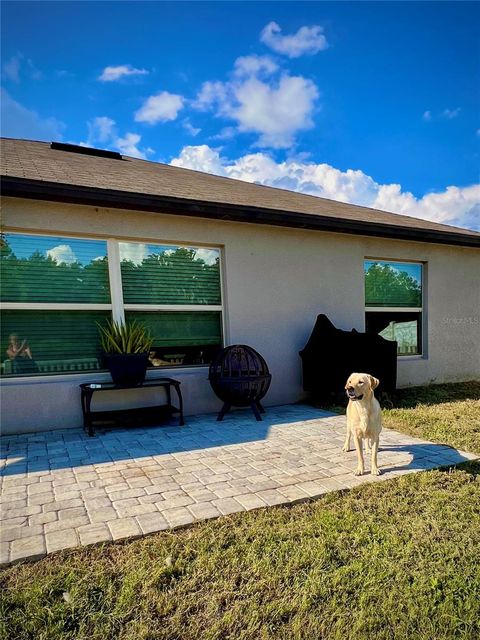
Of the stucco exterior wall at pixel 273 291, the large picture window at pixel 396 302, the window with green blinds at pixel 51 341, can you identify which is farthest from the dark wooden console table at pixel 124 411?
the large picture window at pixel 396 302

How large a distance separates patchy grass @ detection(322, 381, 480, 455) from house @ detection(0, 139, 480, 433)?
0.77 meters

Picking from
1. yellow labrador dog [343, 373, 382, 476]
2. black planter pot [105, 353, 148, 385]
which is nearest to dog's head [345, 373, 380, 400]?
yellow labrador dog [343, 373, 382, 476]

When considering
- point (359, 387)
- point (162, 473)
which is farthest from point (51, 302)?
point (359, 387)

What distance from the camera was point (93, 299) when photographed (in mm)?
5086

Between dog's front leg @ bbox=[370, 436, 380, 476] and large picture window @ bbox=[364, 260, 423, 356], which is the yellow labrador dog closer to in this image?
dog's front leg @ bbox=[370, 436, 380, 476]

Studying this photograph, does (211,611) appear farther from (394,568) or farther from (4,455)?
(4,455)

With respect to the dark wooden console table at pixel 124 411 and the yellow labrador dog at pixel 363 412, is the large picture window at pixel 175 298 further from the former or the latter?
the yellow labrador dog at pixel 363 412

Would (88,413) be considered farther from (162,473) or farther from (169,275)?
(169,275)

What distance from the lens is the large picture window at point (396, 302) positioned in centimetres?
725

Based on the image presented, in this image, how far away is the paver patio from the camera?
7.63ft

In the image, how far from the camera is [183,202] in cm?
505

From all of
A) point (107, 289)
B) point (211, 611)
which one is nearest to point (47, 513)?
point (211, 611)

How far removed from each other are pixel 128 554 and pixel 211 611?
64 cm

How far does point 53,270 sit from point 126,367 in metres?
1.70
